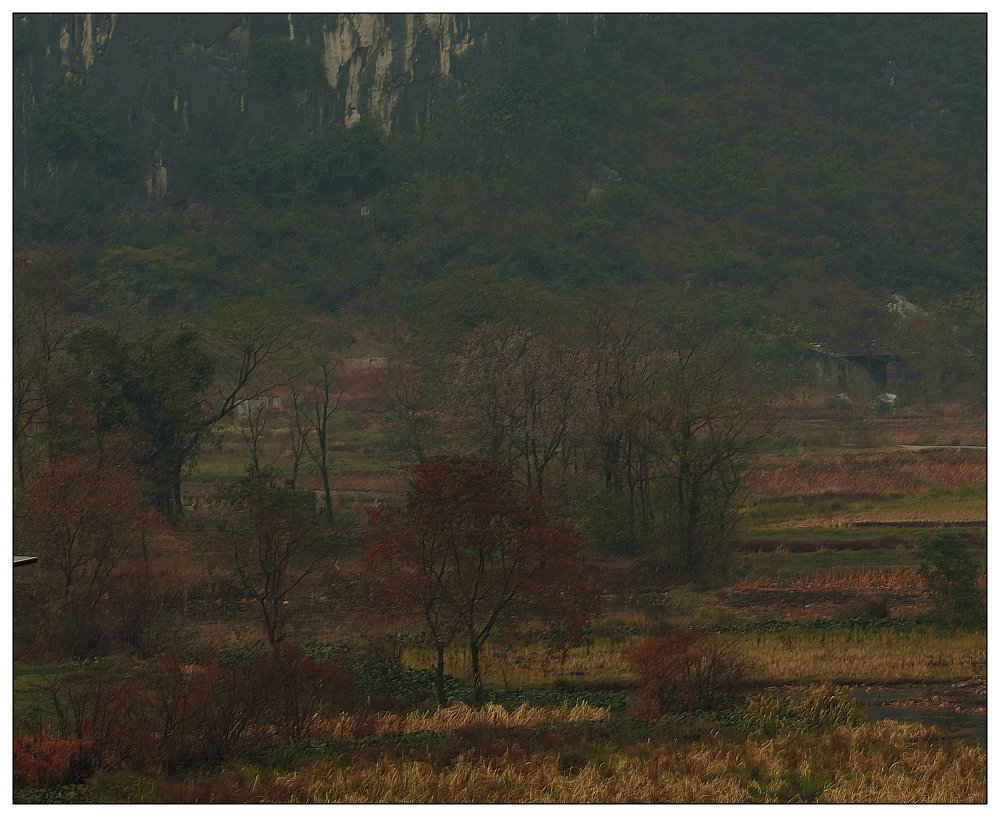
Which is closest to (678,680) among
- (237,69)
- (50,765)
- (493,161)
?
(50,765)

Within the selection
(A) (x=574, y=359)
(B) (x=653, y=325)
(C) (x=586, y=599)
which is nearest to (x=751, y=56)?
(B) (x=653, y=325)

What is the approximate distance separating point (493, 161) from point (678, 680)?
57.7 metres

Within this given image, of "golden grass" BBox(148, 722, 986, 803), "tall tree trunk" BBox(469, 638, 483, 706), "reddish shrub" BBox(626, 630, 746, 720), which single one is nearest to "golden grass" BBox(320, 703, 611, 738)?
"tall tree trunk" BBox(469, 638, 483, 706)

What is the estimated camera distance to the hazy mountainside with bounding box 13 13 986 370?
75.1m

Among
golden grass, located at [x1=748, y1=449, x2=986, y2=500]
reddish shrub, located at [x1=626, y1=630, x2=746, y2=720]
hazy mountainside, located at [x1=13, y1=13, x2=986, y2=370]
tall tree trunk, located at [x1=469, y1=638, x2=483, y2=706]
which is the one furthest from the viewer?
hazy mountainside, located at [x1=13, y1=13, x2=986, y2=370]

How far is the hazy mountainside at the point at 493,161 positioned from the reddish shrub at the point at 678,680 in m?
41.8

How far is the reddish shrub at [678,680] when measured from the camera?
27750mm

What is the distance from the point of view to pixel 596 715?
90.4 ft

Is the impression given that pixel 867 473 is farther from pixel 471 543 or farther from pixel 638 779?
pixel 638 779

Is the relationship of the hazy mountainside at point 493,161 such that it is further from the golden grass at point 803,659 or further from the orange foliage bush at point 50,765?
the orange foliage bush at point 50,765

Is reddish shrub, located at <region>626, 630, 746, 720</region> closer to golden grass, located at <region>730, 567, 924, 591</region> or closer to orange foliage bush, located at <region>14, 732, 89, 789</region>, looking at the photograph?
golden grass, located at <region>730, 567, 924, 591</region>

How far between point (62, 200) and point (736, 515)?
152ft

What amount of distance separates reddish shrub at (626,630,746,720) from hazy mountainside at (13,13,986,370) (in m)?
41.8

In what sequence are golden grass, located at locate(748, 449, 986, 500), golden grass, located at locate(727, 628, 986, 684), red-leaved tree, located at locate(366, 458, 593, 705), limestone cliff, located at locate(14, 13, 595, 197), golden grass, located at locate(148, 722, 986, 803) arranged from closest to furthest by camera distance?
golden grass, located at locate(148, 722, 986, 803) < red-leaved tree, located at locate(366, 458, 593, 705) < golden grass, located at locate(727, 628, 986, 684) < golden grass, located at locate(748, 449, 986, 500) < limestone cliff, located at locate(14, 13, 595, 197)
